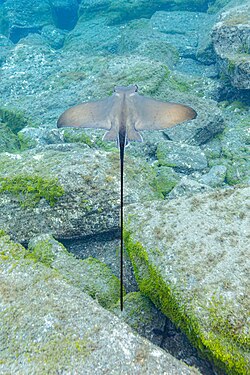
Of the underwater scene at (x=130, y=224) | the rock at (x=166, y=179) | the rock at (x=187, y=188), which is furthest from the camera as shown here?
the rock at (x=166, y=179)

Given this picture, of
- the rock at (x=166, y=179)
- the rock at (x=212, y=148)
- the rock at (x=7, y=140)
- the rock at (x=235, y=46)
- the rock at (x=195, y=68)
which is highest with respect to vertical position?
the rock at (x=235, y=46)

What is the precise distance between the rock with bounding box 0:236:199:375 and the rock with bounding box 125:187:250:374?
1.15ft

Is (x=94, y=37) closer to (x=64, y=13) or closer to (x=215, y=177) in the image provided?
(x=64, y=13)

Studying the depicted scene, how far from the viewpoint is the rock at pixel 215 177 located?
5.59 metres

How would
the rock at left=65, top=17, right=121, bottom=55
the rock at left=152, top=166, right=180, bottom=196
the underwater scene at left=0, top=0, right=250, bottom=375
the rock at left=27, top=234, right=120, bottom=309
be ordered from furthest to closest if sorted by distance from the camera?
1. the rock at left=65, top=17, right=121, bottom=55
2. the rock at left=152, top=166, right=180, bottom=196
3. the rock at left=27, top=234, right=120, bottom=309
4. the underwater scene at left=0, top=0, right=250, bottom=375

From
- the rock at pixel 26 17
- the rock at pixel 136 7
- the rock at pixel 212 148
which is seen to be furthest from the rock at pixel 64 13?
the rock at pixel 212 148

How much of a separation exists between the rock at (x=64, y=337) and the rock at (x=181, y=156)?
365cm

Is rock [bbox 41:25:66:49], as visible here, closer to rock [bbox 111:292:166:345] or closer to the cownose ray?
the cownose ray

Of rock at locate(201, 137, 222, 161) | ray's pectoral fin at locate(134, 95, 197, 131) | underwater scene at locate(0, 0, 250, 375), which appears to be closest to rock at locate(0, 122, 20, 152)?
underwater scene at locate(0, 0, 250, 375)

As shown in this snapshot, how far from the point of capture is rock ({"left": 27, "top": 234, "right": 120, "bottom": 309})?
3418 mm

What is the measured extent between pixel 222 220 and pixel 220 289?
2.76ft

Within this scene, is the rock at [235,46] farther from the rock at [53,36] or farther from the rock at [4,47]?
the rock at [53,36]

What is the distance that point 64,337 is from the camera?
239 cm

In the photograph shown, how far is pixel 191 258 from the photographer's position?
3.03 meters
